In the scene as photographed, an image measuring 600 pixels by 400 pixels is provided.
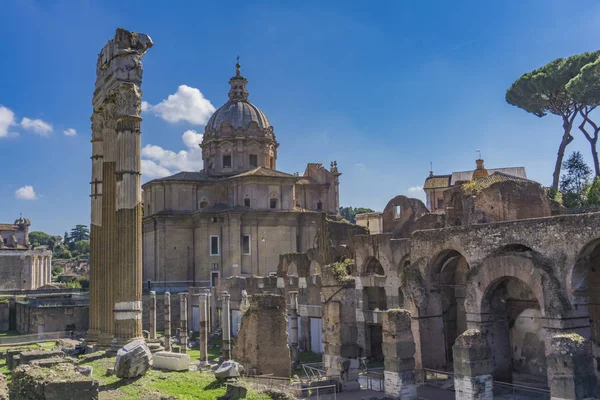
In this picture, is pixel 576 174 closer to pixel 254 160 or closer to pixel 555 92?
pixel 555 92

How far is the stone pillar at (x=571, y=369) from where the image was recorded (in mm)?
12617

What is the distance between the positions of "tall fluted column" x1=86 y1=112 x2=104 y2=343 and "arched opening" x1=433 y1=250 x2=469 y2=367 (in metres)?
11.3

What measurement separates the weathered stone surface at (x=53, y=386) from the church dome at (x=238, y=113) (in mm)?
39923

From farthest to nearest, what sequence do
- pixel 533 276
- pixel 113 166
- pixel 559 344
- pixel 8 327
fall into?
pixel 8 327 < pixel 113 166 < pixel 533 276 < pixel 559 344

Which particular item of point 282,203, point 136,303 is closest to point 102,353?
point 136,303

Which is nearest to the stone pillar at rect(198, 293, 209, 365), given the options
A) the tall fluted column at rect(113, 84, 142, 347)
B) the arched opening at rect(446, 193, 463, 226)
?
the tall fluted column at rect(113, 84, 142, 347)

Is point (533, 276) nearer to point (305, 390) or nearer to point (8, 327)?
point (305, 390)

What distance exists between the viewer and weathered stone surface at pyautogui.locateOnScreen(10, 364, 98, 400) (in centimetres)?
1012

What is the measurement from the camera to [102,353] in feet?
55.9

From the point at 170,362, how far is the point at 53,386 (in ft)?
21.2

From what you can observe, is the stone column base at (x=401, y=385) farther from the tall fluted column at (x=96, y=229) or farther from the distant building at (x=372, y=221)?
the distant building at (x=372, y=221)

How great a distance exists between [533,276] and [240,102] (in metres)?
39.1

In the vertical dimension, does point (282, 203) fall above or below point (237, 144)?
below

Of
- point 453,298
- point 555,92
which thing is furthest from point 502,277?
point 555,92
